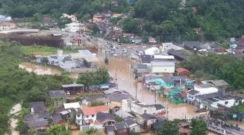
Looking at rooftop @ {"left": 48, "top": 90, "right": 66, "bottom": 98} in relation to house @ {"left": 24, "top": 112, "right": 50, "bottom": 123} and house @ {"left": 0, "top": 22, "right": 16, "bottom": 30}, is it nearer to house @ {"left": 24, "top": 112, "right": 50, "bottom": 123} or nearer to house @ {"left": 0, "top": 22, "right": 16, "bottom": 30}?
house @ {"left": 24, "top": 112, "right": 50, "bottom": 123}

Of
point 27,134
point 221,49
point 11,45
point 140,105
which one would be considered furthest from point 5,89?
point 221,49

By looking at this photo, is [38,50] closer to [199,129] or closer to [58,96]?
[58,96]

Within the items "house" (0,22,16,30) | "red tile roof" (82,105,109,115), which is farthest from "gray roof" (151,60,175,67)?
"house" (0,22,16,30)

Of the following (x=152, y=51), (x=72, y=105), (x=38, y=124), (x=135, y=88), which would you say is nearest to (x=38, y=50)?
(x=152, y=51)

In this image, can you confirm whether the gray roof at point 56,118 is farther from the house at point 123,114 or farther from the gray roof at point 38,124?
the house at point 123,114

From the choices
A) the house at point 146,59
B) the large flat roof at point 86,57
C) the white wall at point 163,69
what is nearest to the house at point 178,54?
the house at point 146,59

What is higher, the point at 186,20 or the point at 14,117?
the point at 186,20

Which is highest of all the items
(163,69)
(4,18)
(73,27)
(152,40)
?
(4,18)
